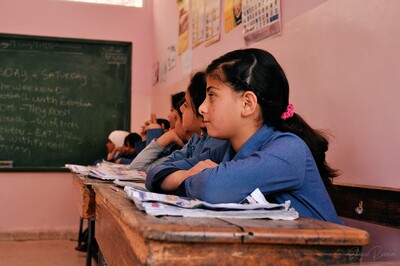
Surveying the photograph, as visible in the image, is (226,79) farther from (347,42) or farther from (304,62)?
(304,62)

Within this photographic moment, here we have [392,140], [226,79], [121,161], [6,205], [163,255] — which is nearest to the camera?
[163,255]

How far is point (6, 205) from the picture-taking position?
4.73 m

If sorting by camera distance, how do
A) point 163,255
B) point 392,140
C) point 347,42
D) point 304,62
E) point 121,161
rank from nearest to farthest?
1. point 163,255
2. point 392,140
3. point 347,42
4. point 304,62
5. point 121,161

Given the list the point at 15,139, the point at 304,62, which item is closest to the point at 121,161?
the point at 15,139

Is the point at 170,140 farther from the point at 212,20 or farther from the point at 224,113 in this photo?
the point at 224,113

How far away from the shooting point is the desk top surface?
2.27 feet

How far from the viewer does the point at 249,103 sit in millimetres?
1224

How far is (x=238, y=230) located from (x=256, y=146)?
1.60 ft

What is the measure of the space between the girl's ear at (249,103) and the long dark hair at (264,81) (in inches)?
0.4

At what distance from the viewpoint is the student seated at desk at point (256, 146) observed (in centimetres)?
101

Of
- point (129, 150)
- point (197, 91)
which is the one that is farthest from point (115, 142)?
point (197, 91)

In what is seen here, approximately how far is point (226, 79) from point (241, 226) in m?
0.57

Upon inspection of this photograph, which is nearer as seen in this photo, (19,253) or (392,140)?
(392,140)

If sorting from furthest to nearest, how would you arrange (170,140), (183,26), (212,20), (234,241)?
1. (183,26)
2. (212,20)
3. (170,140)
4. (234,241)
